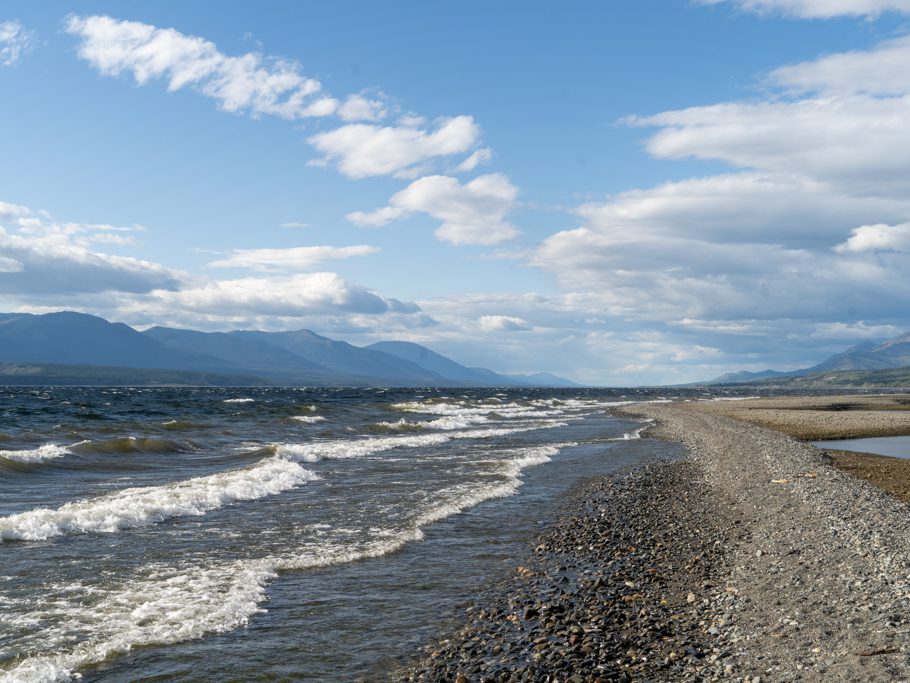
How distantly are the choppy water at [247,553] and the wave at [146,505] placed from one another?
2.5 inches

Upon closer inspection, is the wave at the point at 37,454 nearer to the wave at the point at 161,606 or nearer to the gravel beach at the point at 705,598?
the wave at the point at 161,606

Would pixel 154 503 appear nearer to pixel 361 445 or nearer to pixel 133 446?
pixel 133 446

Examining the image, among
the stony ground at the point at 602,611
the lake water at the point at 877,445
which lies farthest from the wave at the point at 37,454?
the lake water at the point at 877,445

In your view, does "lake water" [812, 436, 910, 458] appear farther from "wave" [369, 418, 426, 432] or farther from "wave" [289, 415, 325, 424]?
"wave" [289, 415, 325, 424]

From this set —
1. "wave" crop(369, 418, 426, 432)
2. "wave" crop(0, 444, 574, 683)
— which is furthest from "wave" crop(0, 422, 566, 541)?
"wave" crop(369, 418, 426, 432)

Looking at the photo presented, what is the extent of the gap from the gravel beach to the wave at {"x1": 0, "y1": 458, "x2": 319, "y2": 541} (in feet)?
36.9

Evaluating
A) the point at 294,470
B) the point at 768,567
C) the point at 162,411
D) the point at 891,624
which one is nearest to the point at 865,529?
the point at 768,567

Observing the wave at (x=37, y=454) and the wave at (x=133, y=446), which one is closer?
the wave at (x=37, y=454)

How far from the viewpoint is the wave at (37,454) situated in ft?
96.2

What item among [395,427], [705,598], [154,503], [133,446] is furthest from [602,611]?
[395,427]

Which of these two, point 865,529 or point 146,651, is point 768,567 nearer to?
point 865,529

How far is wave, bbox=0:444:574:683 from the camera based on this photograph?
9.61 meters

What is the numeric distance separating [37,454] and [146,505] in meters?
16.6

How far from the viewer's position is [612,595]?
1204 cm
